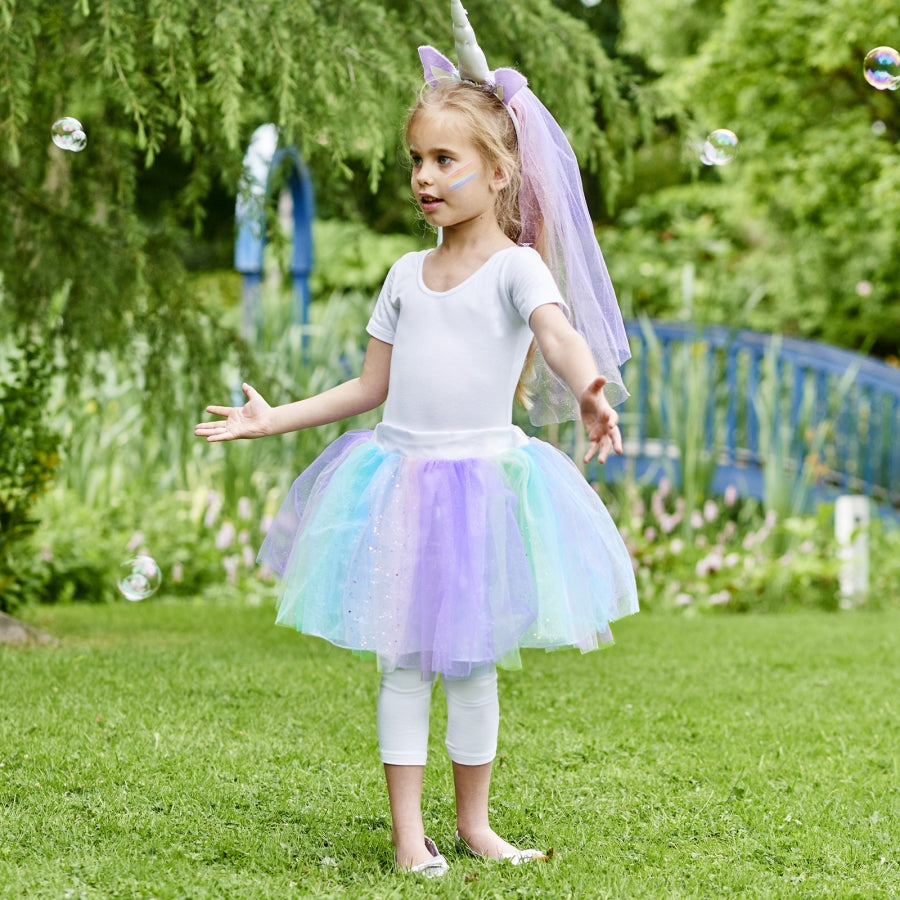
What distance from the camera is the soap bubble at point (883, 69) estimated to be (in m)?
4.74

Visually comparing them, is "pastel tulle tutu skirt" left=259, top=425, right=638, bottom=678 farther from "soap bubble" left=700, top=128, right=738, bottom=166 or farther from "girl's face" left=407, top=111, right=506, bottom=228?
"soap bubble" left=700, top=128, right=738, bottom=166

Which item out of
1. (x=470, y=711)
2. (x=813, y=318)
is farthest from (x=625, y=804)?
(x=813, y=318)

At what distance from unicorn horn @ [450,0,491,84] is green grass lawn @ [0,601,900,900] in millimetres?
1659

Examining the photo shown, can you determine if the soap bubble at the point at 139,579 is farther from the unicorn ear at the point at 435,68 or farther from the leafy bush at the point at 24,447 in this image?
the unicorn ear at the point at 435,68

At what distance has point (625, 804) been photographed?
10.5 ft

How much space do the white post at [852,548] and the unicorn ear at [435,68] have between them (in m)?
5.06

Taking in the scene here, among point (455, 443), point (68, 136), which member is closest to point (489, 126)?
point (455, 443)

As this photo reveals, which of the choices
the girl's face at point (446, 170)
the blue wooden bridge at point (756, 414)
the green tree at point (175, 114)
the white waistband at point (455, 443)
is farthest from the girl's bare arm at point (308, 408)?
the blue wooden bridge at point (756, 414)

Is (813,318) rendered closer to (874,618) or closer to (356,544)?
(874,618)

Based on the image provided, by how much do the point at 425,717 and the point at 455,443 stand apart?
0.56 meters

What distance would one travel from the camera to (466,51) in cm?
280

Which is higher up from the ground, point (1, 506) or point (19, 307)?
point (19, 307)

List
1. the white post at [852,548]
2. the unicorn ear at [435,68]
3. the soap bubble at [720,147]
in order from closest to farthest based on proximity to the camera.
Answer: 1. the unicorn ear at [435,68]
2. the soap bubble at [720,147]
3. the white post at [852,548]

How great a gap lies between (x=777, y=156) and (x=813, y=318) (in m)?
2.48
